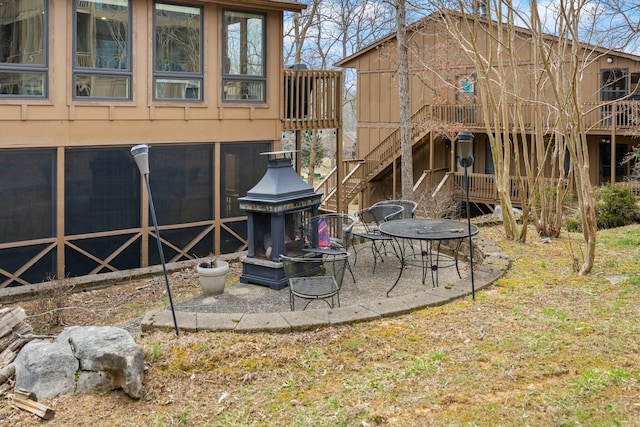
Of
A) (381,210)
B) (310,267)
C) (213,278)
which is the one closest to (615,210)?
(381,210)

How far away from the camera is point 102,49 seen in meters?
9.77

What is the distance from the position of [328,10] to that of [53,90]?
78.6 feet

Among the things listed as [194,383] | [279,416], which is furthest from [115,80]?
[279,416]

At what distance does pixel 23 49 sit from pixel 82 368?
6.42 meters

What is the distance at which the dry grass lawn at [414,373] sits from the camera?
4.05 metres

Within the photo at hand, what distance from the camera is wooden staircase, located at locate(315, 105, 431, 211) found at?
68.9 ft

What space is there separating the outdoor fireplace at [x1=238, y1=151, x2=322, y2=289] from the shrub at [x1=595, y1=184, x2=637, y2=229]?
8352 mm

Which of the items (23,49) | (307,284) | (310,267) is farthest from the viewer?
(23,49)

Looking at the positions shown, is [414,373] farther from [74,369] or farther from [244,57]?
[244,57]

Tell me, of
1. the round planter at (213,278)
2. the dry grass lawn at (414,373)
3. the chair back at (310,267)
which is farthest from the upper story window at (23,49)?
the dry grass lawn at (414,373)

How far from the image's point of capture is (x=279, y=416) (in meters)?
4.12

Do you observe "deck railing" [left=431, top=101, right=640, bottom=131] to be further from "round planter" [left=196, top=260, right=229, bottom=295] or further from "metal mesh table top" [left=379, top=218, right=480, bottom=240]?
"round planter" [left=196, top=260, right=229, bottom=295]

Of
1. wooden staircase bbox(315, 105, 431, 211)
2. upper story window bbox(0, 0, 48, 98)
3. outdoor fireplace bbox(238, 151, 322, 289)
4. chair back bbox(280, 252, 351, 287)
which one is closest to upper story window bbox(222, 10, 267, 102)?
upper story window bbox(0, 0, 48, 98)

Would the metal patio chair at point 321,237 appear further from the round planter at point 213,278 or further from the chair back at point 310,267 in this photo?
the round planter at point 213,278
